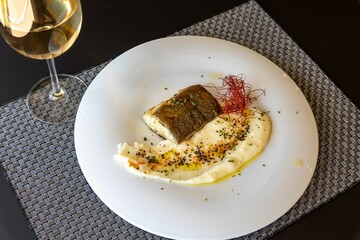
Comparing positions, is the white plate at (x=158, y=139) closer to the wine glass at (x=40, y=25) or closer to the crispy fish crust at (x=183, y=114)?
Result: the crispy fish crust at (x=183, y=114)

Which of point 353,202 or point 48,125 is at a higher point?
point 48,125

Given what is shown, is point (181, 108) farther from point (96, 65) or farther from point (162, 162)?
point (96, 65)

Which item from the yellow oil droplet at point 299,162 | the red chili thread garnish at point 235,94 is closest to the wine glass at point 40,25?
the red chili thread garnish at point 235,94

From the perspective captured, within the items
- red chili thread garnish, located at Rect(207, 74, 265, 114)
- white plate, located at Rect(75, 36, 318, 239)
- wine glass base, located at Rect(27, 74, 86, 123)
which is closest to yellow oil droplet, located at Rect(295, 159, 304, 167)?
white plate, located at Rect(75, 36, 318, 239)

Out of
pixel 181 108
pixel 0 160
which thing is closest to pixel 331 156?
pixel 181 108

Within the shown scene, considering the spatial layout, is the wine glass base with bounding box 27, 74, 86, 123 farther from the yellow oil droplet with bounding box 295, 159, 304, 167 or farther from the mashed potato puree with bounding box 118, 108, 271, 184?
the yellow oil droplet with bounding box 295, 159, 304, 167

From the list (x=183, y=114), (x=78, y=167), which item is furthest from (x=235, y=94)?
(x=78, y=167)
